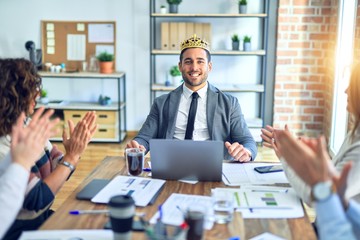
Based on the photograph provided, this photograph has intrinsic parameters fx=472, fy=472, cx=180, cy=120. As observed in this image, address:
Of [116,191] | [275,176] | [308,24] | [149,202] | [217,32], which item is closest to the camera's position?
[149,202]

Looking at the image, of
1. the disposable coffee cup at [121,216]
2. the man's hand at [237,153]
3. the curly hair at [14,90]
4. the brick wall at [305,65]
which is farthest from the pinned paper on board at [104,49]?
the disposable coffee cup at [121,216]

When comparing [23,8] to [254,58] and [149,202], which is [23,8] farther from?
[149,202]

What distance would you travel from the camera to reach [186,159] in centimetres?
194

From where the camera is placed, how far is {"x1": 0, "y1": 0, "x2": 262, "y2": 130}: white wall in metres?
5.28

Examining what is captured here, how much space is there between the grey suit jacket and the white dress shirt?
35mm

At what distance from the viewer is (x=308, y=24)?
16.2 feet

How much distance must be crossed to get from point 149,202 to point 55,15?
13.7 ft

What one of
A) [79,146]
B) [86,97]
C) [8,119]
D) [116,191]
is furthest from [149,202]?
[86,97]

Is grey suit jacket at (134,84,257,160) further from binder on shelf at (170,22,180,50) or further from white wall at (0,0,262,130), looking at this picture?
white wall at (0,0,262,130)

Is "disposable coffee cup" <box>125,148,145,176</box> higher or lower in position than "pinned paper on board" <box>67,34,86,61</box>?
lower

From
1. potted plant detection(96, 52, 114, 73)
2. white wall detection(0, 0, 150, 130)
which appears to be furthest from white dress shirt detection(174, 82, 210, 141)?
white wall detection(0, 0, 150, 130)

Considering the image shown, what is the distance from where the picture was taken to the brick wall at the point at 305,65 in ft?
16.1

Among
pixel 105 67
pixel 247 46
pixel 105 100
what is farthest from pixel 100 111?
pixel 247 46

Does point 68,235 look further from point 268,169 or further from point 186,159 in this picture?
point 268,169
